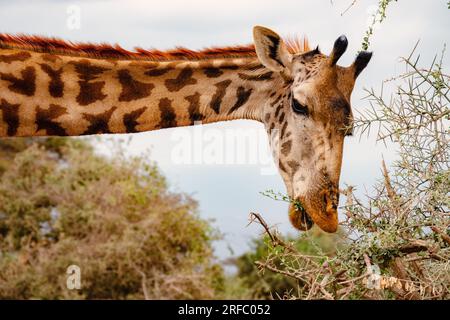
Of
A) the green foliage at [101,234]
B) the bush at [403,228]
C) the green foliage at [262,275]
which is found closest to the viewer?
the bush at [403,228]

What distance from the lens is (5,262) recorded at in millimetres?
14359

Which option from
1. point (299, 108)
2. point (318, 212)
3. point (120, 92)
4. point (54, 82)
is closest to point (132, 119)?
point (120, 92)

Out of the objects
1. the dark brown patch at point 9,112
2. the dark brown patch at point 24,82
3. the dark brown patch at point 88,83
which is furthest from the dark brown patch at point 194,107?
the dark brown patch at point 9,112

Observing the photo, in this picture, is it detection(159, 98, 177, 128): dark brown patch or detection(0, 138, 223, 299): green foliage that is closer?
detection(159, 98, 177, 128): dark brown patch

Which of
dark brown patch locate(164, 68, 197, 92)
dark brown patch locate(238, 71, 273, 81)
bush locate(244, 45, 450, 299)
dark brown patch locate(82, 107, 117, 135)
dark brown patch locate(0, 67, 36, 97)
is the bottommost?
bush locate(244, 45, 450, 299)

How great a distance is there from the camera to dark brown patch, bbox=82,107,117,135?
243 inches

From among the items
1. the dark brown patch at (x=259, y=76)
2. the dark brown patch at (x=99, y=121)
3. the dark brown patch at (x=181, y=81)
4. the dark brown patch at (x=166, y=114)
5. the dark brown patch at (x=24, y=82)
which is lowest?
the dark brown patch at (x=99, y=121)

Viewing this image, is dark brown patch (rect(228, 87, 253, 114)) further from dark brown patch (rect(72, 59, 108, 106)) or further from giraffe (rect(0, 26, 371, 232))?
dark brown patch (rect(72, 59, 108, 106))

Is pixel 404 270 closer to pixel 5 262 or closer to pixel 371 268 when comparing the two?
pixel 371 268

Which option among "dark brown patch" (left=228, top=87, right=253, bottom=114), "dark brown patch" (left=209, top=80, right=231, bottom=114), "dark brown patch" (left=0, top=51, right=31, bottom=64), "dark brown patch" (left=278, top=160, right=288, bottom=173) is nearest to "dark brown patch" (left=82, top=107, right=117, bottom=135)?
"dark brown patch" (left=0, top=51, right=31, bottom=64)

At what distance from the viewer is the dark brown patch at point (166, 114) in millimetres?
6426

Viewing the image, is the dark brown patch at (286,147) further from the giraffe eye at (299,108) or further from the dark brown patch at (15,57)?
the dark brown patch at (15,57)
